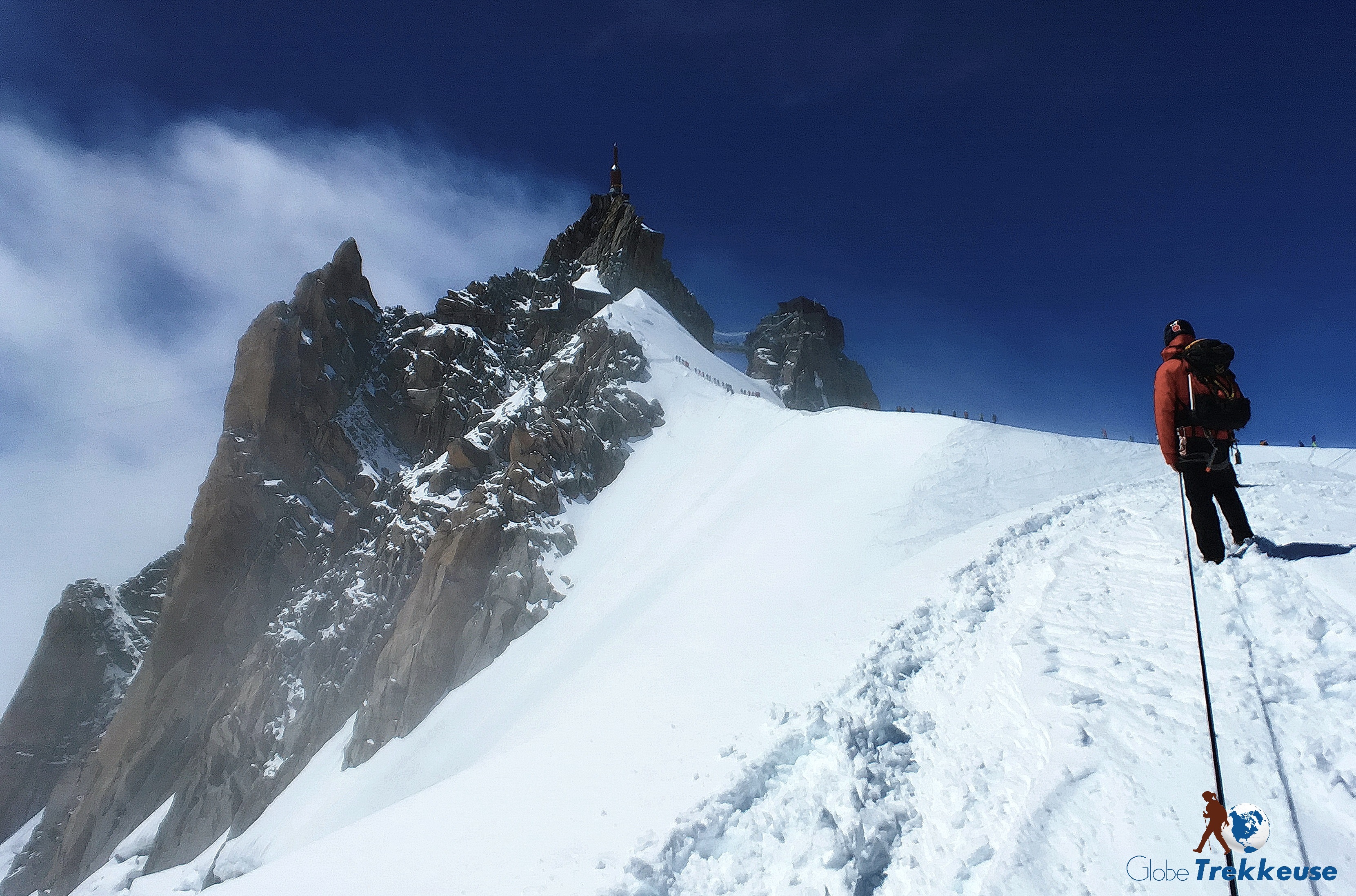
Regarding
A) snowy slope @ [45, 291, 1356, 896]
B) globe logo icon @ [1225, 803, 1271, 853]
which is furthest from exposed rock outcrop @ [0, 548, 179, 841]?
globe logo icon @ [1225, 803, 1271, 853]

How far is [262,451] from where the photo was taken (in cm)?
5856

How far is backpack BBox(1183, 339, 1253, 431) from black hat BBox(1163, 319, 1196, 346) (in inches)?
18.1

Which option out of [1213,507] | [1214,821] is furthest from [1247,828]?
[1213,507]

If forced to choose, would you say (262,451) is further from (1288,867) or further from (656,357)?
(1288,867)

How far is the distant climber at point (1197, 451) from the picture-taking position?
6.75m

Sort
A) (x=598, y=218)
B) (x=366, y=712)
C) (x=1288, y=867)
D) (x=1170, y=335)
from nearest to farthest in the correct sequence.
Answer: (x=1288, y=867), (x=1170, y=335), (x=366, y=712), (x=598, y=218)

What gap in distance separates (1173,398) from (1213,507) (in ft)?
4.22

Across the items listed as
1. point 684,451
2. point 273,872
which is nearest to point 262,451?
point 684,451

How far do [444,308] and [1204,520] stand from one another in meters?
72.5

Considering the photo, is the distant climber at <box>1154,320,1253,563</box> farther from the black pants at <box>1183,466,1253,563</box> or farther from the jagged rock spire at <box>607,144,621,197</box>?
the jagged rock spire at <box>607,144,621,197</box>

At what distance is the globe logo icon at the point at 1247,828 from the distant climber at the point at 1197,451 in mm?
4024

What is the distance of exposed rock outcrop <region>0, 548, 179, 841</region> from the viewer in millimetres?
66812

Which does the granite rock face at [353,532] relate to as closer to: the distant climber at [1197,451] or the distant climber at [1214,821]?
the distant climber at [1197,451]

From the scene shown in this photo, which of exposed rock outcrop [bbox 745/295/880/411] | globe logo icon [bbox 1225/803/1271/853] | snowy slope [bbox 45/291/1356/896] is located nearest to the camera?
globe logo icon [bbox 1225/803/1271/853]
